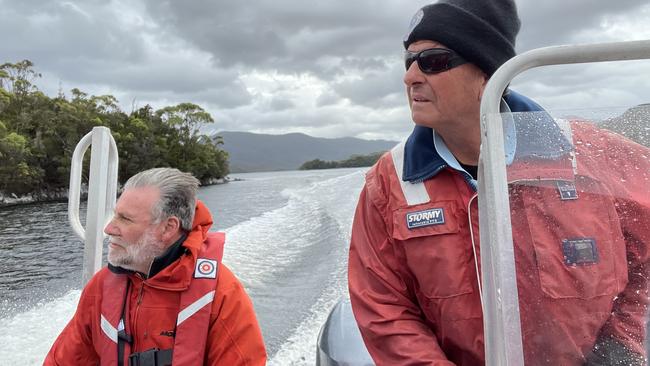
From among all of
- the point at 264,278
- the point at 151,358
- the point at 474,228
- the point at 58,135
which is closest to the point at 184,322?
the point at 151,358

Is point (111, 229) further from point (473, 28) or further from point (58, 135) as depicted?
point (58, 135)

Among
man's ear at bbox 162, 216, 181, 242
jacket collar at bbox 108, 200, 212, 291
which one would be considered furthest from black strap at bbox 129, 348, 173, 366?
man's ear at bbox 162, 216, 181, 242

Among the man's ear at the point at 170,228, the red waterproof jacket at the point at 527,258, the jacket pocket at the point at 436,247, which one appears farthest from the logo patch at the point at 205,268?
the jacket pocket at the point at 436,247

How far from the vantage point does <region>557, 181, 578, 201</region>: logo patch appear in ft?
3.29

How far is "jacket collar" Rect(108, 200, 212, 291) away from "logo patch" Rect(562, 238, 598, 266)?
1328mm

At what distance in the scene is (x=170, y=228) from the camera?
77.6 inches

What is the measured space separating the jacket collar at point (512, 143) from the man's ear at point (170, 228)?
106 centimetres

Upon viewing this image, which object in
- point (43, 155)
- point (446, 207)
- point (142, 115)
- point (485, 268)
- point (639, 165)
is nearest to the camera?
point (485, 268)

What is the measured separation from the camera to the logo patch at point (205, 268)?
188 cm

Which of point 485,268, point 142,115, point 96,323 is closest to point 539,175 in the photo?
point 485,268

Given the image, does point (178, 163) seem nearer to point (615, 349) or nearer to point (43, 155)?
point (43, 155)

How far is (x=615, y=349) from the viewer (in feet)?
3.49

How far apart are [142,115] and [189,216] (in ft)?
177

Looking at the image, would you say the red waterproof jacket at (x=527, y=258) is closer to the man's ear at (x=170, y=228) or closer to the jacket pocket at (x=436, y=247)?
the jacket pocket at (x=436, y=247)
